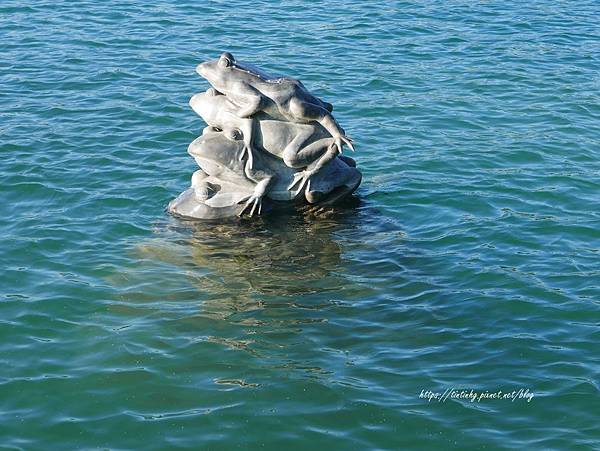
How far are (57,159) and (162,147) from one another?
5.32ft

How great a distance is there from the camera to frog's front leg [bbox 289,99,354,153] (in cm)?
1295

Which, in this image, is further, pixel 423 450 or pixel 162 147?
pixel 162 147

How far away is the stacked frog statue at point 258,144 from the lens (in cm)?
1304

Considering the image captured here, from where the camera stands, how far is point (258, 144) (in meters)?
13.3

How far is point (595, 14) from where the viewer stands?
78.9 feet

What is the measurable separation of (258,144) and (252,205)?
2.59 ft

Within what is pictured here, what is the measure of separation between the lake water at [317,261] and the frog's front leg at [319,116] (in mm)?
1214

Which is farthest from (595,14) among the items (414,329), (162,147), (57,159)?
(414,329)

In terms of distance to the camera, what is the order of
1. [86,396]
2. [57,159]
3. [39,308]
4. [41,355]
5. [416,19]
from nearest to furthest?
1. [86,396]
2. [41,355]
3. [39,308]
4. [57,159]
5. [416,19]

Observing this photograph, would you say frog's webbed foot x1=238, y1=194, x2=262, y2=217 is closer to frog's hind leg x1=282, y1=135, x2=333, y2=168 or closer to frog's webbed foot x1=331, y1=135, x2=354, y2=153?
frog's hind leg x1=282, y1=135, x2=333, y2=168

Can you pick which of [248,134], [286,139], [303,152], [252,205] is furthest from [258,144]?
[252,205]

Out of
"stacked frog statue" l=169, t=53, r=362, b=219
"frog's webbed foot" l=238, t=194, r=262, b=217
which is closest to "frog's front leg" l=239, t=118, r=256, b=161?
"stacked frog statue" l=169, t=53, r=362, b=219

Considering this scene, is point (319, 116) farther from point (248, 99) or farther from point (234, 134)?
point (234, 134)

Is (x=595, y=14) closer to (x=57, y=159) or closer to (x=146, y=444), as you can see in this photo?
(x=57, y=159)
